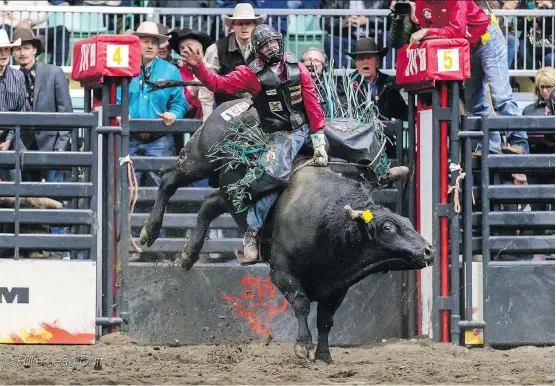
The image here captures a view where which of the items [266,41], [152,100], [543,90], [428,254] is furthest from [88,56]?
[543,90]

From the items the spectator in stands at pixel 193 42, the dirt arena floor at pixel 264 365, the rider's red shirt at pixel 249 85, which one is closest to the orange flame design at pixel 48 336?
the dirt arena floor at pixel 264 365

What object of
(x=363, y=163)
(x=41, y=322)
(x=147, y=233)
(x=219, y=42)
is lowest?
(x=41, y=322)

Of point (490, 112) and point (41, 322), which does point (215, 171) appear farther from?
point (490, 112)

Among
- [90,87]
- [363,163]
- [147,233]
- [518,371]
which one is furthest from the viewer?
[90,87]

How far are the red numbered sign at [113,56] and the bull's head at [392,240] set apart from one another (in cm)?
245

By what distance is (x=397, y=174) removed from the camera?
9.30m

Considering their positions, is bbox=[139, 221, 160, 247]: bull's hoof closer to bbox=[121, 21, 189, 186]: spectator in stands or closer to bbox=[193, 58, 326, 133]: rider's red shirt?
bbox=[121, 21, 189, 186]: spectator in stands

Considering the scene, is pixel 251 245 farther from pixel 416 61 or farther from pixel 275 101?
pixel 416 61

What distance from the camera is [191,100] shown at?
35.6 feet

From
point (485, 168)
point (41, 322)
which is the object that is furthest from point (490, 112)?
point (41, 322)

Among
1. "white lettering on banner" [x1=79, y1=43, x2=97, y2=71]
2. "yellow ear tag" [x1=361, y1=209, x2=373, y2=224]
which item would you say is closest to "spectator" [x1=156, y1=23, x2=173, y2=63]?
"white lettering on banner" [x1=79, y1=43, x2=97, y2=71]

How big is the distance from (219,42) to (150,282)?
204 centimetres

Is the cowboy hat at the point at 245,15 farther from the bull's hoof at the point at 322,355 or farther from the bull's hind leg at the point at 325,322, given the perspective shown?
the bull's hoof at the point at 322,355

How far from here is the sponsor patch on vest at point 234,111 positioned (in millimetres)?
9164
